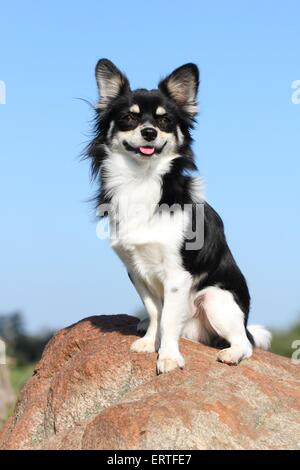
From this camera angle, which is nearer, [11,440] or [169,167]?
[11,440]

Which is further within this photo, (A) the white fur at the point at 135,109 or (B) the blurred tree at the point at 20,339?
(B) the blurred tree at the point at 20,339

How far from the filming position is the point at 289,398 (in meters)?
5.47

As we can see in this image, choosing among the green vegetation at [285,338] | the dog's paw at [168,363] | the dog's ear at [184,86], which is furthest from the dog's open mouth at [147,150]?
the green vegetation at [285,338]

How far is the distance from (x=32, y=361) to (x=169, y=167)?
1683 cm

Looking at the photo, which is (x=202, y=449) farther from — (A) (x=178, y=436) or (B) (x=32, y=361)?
(B) (x=32, y=361)

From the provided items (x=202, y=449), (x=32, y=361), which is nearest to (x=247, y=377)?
(x=202, y=449)

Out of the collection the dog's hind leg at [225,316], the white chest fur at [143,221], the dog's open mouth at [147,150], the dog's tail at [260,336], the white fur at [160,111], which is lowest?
the dog's tail at [260,336]

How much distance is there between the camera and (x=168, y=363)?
5414 mm

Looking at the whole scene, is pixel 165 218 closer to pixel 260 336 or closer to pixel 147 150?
pixel 147 150

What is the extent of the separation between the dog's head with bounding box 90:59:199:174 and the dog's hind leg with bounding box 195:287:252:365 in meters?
1.22

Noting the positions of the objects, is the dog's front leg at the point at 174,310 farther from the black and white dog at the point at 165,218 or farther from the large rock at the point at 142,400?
the large rock at the point at 142,400

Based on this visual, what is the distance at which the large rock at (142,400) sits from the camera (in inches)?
181

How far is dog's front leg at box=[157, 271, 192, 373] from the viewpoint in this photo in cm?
559

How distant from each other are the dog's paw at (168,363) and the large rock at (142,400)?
6cm
